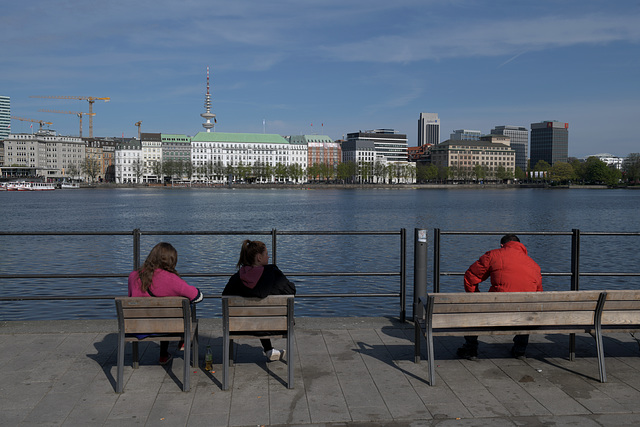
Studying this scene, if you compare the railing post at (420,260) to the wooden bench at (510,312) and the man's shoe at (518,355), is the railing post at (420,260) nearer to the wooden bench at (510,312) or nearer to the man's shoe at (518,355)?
the man's shoe at (518,355)

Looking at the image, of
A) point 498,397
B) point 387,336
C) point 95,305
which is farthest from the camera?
point 95,305

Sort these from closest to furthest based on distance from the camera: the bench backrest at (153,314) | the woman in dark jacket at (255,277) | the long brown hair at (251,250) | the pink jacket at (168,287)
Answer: the bench backrest at (153,314) < the woman in dark jacket at (255,277) < the pink jacket at (168,287) < the long brown hair at (251,250)

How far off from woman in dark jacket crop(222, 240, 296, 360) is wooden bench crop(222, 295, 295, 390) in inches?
5.6

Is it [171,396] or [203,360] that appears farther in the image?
[203,360]

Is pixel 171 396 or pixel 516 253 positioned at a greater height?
pixel 516 253

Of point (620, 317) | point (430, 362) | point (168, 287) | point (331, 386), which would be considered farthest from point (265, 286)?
point (620, 317)

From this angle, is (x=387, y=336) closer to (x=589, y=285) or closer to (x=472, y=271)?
(x=472, y=271)

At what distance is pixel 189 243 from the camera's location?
36031mm

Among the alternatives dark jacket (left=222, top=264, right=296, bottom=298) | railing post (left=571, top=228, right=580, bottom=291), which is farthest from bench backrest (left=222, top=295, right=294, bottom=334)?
railing post (left=571, top=228, right=580, bottom=291)

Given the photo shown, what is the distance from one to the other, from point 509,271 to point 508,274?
4 centimetres

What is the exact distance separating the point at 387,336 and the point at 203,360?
255 cm

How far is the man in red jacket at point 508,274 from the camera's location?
7.20 metres

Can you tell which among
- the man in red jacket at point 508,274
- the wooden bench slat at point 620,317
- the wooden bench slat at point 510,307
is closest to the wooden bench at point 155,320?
the wooden bench slat at point 510,307

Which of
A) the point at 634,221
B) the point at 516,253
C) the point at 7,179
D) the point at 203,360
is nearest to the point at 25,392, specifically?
the point at 203,360
